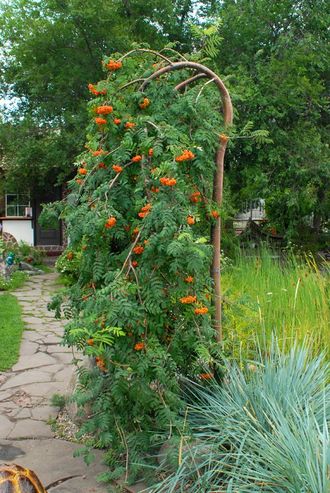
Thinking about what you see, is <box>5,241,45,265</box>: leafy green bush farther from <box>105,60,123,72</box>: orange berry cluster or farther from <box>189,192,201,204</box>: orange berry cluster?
<box>189,192,201,204</box>: orange berry cluster

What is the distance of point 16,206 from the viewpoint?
1577cm

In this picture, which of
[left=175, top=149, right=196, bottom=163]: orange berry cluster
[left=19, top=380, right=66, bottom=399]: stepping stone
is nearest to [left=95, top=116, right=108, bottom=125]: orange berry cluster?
[left=175, top=149, right=196, bottom=163]: orange berry cluster

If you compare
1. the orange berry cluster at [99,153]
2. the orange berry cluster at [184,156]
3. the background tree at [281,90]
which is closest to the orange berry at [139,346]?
the orange berry cluster at [184,156]

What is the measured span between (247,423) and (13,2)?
1201cm

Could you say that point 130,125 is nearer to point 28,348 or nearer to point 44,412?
point 44,412

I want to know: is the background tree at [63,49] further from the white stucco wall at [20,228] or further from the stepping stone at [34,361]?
the stepping stone at [34,361]

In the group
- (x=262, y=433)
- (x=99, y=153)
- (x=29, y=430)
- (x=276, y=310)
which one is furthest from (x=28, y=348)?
(x=262, y=433)

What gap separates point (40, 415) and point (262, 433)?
1992 millimetres

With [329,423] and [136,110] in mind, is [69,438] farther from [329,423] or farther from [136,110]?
[136,110]

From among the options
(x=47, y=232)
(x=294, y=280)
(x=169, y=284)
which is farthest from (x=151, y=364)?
(x=47, y=232)

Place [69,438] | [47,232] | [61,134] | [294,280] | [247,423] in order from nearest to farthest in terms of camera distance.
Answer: [247,423], [69,438], [294,280], [61,134], [47,232]

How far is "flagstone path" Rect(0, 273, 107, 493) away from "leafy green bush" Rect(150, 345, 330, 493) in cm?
64

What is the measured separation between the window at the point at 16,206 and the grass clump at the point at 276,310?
438 inches

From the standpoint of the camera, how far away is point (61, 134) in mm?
11719
